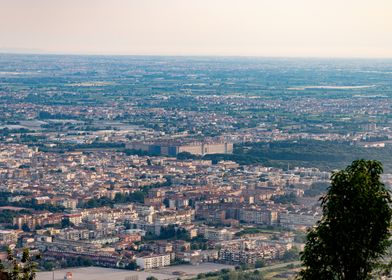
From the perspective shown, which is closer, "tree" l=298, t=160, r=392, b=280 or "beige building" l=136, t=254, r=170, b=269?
"tree" l=298, t=160, r=392, b=280

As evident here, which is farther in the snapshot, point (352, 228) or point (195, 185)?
point (195, 185)

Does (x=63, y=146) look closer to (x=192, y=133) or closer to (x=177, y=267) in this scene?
(x=192, y=133)

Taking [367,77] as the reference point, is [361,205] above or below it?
above

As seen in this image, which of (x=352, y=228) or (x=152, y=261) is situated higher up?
(x=352, y=228)

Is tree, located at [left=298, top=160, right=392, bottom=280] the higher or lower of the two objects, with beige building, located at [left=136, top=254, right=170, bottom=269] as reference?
higher

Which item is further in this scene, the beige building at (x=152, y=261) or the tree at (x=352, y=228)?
the beige building at (x=152, y=261)

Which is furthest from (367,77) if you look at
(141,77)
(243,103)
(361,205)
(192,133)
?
(361,205)

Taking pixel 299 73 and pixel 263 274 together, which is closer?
pixel 263 274

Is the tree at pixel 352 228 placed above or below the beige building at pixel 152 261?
above
